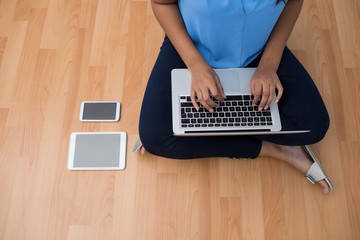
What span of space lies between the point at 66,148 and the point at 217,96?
675mm

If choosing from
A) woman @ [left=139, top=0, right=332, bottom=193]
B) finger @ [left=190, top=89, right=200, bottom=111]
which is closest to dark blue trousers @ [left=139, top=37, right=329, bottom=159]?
woman @ [left=139, top=0, right=332, bottom=193]

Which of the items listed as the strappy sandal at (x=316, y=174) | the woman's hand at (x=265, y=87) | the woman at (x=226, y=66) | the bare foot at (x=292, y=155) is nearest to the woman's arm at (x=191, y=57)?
A: the woman at (x=226, y=66)

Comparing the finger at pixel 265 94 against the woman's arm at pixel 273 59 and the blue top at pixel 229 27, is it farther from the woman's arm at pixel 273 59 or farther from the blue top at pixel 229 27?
the blue top at pixel 229 27

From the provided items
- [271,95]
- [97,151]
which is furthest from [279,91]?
[97,151]

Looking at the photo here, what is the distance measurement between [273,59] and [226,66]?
152mm

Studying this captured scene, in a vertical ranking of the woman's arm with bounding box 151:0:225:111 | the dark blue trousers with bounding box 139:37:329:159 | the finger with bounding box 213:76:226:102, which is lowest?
the dark blue trousers with bounding box 139:37:329:159

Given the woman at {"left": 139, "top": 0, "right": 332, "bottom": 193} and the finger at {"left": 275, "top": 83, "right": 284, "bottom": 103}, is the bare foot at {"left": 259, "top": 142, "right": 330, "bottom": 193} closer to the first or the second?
the woman at {"left": 139, "top": 0, "right": 332, "bottom": 193}

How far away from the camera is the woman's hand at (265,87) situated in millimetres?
983

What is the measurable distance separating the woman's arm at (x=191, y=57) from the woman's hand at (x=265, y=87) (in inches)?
4.0

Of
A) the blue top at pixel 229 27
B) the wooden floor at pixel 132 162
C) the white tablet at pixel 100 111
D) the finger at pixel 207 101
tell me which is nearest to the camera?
the blue top at pixel 229 27

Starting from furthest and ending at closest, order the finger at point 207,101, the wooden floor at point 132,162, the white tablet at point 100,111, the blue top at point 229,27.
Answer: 1. the white tablet at point 100,111
2. the wooden floor at point 132,162
3. the finger at point 207,101
4. the blue top at point 229,27

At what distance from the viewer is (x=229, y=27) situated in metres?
0.94

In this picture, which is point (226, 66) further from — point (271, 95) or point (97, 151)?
point (97, 151)

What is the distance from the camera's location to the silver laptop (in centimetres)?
99
